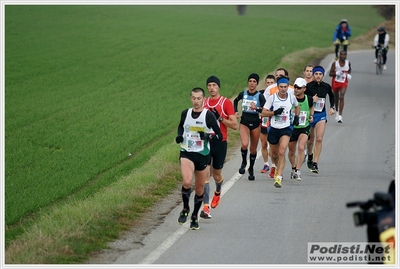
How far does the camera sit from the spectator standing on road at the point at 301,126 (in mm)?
15038

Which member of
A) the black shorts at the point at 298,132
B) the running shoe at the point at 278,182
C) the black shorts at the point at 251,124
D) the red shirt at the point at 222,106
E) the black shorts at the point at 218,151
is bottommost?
the running shoe at the point at 278,182

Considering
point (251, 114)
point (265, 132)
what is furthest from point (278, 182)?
point (265, 132)

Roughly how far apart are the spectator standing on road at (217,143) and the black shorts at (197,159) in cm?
58

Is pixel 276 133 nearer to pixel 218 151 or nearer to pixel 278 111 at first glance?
pixel 278 111

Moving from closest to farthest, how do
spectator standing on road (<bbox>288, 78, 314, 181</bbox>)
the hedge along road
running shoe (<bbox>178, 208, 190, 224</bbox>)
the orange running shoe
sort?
1. the hedge along road
2. running shoe (<bbox>178, 208, 190, 224</bbox>)
3. spectator standing on road (<bbox>288, 78, 314, 181</bbox>)
4. the orange running shoe

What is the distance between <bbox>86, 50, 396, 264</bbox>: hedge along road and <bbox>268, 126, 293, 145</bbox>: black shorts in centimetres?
86

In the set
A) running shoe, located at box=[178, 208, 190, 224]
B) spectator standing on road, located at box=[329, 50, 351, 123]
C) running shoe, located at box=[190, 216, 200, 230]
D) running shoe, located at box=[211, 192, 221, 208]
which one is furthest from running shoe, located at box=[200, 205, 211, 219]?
spectator standing on road, located at box=[329, 50, 351, 123]

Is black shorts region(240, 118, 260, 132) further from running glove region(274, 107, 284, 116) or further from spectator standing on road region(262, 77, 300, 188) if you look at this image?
running glove region(274, 107, 284, 116)

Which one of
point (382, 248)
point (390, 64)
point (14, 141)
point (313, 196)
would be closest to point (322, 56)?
point (390, 64)

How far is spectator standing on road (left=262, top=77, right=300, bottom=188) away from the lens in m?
14.4

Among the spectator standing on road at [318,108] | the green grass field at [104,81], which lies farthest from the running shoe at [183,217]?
the spectator standing on road at [318,108]

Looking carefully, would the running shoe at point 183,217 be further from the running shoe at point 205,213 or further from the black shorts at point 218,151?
the black shorts at point 218,151

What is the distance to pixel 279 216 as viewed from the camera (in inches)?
486

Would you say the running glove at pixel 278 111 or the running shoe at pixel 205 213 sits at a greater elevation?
the running glove at pixel 278 111
